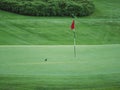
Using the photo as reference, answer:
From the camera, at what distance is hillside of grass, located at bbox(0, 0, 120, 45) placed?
17.8 meters

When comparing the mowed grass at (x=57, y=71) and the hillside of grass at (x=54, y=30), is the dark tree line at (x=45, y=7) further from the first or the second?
the mowed grass at (x=57, y=71)

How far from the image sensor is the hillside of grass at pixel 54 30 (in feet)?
58.3

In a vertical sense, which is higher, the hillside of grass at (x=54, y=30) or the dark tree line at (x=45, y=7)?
the dark tree line at (x=45, y=7)

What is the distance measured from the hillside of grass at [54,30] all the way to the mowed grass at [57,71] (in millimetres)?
6728

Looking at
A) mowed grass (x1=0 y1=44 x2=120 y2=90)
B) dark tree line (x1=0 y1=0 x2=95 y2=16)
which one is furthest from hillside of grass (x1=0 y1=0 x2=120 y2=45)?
mowed grass (x1=0 y1=44 x2=120 y2=90)

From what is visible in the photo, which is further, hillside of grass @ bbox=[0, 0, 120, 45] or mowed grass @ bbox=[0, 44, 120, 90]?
hillside of grass @ bbox=[0, 0, 120, 45]

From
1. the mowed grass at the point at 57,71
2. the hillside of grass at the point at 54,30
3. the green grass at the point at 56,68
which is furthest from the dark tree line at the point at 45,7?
the mowed grass at the point at 57,71

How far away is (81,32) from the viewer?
64.8 ft

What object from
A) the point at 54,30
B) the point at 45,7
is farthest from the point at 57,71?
the point at 45,7

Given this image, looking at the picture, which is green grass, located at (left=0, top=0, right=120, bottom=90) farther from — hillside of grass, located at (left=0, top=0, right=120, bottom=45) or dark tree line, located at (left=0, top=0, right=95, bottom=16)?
dark tree line, located at (left=0, top=0, right=95, bottom=16)

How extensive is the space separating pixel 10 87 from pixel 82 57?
3.34 metres

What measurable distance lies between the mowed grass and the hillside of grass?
265 inches

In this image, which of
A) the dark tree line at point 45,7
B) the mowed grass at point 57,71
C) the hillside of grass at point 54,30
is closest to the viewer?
the mowed grass at point 57,71

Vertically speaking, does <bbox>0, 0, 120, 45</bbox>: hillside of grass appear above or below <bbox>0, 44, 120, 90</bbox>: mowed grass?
below
